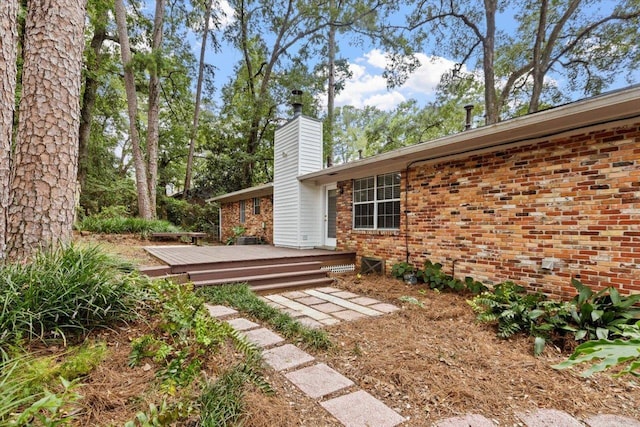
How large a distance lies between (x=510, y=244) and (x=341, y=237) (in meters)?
3.90

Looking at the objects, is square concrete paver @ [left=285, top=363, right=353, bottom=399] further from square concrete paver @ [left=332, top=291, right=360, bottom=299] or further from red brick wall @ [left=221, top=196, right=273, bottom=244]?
red brick wall @ [left=221, top=196, right=273, bottom=244]

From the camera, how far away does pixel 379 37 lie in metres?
13.6

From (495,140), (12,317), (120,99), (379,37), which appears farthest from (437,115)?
(120,99)

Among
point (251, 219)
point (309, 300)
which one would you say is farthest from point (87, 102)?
point (309, 300)

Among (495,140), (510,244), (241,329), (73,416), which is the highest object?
(495,140)

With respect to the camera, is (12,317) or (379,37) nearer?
(12,317)

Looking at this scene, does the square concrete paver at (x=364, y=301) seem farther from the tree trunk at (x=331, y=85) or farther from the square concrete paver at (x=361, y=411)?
the tree trunk at (x=331, y=85)

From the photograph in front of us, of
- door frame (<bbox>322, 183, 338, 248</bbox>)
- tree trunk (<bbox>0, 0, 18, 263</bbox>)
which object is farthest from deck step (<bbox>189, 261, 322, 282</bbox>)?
tree trunk (<bbox>0, 0, 18, 263</bbox>)

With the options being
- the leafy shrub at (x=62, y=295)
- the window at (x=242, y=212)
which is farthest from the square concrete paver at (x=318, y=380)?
the window at (x=242, y=212)

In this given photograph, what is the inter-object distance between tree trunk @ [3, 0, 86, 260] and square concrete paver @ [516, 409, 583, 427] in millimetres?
3913

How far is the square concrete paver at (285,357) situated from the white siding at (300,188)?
209 inches

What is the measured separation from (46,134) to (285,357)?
296 centimetres

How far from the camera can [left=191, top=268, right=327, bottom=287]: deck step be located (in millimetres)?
5124

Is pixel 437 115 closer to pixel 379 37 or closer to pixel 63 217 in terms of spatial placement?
pixel 379 37
